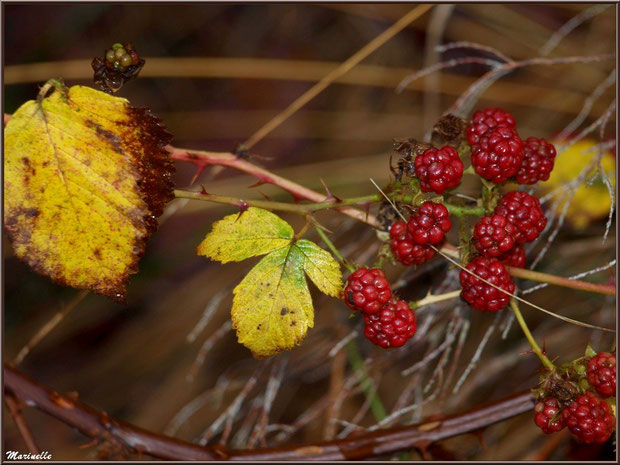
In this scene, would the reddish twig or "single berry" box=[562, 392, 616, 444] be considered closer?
"single berry" box=[562, 392, 616, 444]

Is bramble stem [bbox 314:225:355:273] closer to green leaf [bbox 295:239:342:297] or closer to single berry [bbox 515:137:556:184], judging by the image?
green leaf [bbox 295:239:342:297]

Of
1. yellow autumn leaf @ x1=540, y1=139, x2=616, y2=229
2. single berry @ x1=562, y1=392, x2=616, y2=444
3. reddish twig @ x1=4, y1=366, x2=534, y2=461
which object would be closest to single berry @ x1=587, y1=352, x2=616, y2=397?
single berry @ x1=562, y1=392, x2=616, y2=444

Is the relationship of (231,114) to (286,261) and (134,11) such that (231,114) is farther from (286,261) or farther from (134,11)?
(286,261)

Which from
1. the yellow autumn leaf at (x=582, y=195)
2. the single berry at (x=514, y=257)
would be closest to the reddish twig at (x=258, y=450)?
the single berry at (x=514, y=257)

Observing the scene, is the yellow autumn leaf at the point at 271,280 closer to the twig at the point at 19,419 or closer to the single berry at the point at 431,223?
the single berry at the point at 431,223

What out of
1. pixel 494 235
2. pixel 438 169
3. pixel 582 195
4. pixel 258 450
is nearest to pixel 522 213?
pixel 494 235

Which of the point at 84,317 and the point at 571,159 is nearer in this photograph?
the point at 571,159

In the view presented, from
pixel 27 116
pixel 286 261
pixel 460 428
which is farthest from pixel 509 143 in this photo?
pixel 27 116
